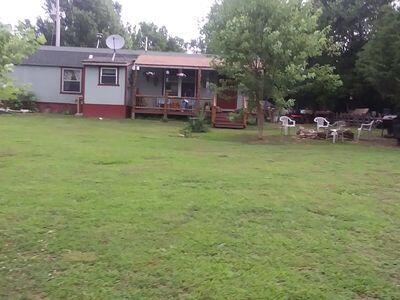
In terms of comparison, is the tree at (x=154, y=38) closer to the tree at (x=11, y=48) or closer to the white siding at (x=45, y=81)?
the white siding at (x=45, y=81)

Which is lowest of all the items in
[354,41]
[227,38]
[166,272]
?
[166,272]

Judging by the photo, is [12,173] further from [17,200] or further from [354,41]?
[354,41]

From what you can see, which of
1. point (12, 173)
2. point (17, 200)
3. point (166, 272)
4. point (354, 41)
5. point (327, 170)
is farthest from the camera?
point (354, 41)

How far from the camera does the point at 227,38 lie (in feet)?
52.1

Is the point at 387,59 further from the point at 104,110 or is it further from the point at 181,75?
the point at 104,110

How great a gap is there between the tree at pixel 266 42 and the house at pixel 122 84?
6.37 m

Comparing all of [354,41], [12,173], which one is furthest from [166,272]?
[354,41]

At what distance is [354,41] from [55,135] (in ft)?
80.0

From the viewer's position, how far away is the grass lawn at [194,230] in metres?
3.89

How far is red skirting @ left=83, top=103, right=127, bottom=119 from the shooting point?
25.4m

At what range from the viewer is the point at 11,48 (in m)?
4.19

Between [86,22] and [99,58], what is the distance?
2375 cm

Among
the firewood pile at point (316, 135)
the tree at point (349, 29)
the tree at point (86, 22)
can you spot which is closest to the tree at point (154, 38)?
the tree at point (86, 22)

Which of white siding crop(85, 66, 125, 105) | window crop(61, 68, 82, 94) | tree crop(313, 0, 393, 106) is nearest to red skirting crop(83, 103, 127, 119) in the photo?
white siding crop(85, 66, 125, 105)
